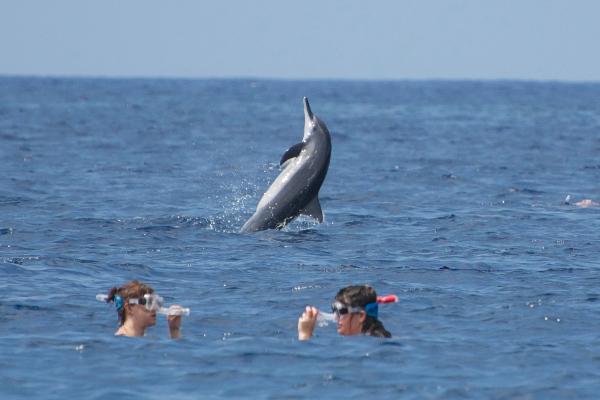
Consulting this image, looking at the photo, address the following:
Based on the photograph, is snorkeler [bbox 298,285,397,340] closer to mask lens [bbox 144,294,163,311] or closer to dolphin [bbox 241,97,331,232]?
mask lens [bbox 144,294,163,311]

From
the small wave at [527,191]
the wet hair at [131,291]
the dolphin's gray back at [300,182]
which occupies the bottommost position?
the small wave at [527,191]

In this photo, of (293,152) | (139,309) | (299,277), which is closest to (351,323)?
(139,309)

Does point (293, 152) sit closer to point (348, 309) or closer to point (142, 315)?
point (142, 315)

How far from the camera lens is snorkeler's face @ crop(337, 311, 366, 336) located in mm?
13695

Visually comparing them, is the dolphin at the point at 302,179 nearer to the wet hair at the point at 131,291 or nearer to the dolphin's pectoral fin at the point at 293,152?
the dolphin's pectoral fin at the point at 293,152

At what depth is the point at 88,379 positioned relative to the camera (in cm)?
1267

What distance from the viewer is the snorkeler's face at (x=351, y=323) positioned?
44.9 feet

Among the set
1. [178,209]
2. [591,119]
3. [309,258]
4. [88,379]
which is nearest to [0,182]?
[178,209]

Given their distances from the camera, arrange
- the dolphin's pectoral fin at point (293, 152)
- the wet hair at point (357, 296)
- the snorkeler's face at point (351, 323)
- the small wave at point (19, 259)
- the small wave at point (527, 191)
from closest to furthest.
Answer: the wet hair at point (357, 296) → the snorkeler's face at point (351, 323) → the small wave at point (19, 259) → the dolphin's pectoral fin at point (293, 152) → the small wave at point (527, 191)

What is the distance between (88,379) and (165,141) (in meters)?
39.0

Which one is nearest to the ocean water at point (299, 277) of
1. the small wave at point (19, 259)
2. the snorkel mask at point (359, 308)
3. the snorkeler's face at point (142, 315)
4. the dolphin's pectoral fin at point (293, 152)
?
the small wave at point (19, 259)

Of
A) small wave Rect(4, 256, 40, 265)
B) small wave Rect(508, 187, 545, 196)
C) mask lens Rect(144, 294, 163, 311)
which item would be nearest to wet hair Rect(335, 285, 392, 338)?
mask lens Rect(144, 294, 163, 311)

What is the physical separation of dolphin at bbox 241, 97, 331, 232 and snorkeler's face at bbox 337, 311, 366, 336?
7140 millimetres

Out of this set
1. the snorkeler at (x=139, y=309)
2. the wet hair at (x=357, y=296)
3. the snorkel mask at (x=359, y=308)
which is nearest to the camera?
the wet hair at (x=357, y=296)
